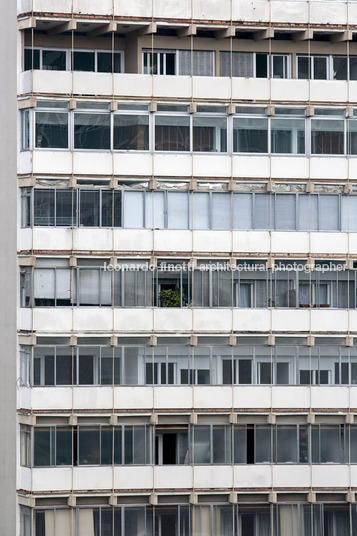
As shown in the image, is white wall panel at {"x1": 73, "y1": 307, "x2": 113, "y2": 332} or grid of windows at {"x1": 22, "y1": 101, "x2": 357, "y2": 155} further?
grid of windows at {"x1": 22, "y1": 101, "x2": 357, "y2": 155}

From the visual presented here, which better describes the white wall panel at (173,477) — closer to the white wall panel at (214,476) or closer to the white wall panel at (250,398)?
the white wall panel at (214,476)

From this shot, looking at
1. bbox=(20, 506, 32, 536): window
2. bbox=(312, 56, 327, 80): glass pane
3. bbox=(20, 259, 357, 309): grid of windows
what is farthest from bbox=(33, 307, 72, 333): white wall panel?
bbox=(312, 56, 327, 80): glass pane

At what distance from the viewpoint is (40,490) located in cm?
4278

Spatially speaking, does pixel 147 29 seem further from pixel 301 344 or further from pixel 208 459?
pixel 208 459

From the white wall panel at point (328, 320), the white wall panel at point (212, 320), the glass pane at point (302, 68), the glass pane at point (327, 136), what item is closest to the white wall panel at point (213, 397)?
the white wall panel at point (212, 320)

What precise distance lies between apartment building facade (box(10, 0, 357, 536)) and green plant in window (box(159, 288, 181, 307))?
0.28ft

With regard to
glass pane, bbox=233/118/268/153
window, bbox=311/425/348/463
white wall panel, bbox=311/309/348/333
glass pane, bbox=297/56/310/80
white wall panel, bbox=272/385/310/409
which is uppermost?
glass pane, bbox=297/56/310/80

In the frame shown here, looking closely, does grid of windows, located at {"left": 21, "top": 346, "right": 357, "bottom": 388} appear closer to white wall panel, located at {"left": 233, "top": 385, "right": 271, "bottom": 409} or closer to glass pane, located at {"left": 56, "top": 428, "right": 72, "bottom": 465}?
white wall panel, located at {"left": 233, "top": 385, "right": 271, "bottom": 409}

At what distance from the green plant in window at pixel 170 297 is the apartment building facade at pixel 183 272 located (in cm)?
9

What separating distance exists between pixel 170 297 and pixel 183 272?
1.08m

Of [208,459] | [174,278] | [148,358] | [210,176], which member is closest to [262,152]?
[210,176]

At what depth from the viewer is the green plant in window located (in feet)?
143

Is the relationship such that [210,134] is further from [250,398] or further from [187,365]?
[250,398]

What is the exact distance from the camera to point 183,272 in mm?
43844
